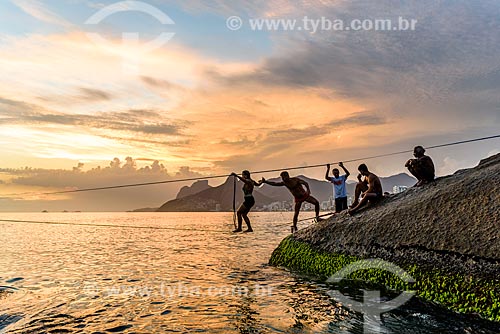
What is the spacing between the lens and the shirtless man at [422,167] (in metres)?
A: 13.8

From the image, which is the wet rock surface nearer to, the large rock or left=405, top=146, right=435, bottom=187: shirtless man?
the large rock

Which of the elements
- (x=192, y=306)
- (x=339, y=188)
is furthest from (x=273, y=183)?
(x=192, y=306)

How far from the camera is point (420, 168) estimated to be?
45.2ft

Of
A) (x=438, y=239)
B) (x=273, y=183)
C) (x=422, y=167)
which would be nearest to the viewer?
(x=438, y=239)

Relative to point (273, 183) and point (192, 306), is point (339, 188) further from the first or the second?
point (192, 306)

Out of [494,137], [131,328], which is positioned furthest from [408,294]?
[494,137]

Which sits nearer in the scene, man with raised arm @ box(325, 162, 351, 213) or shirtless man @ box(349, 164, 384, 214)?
shirtless man @ box(349, 164, 384, 214)

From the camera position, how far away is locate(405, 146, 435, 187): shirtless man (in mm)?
13820

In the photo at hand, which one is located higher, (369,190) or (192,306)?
(369,190)

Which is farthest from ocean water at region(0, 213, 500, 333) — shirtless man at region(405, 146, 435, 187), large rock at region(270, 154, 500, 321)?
shirtless man at region(405, 146, 435, 187)

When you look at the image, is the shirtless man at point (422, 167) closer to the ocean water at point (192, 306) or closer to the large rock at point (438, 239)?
the large rock at point (438, 239)

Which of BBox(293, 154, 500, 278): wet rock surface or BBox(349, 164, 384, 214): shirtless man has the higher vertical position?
BBox(349, 164, 384, 214): shirtless man

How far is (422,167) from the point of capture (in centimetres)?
1380

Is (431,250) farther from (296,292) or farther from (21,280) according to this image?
(21,280)
